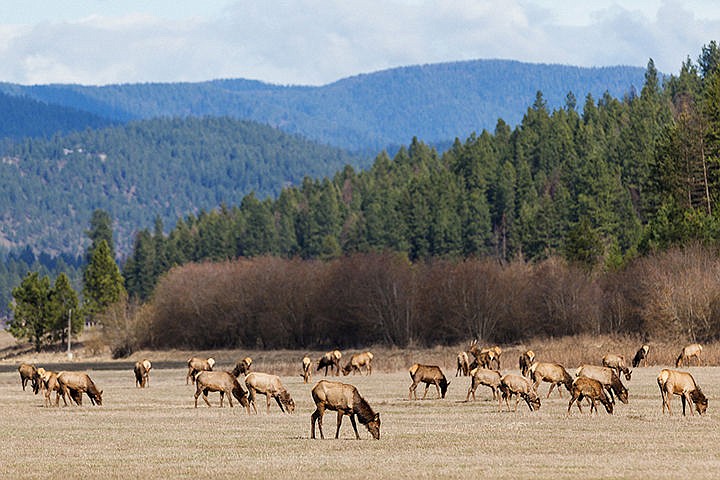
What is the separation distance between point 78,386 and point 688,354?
31380 millimetres

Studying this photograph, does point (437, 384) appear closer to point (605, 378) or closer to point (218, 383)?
point (605, 378)

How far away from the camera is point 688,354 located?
61.3 meters

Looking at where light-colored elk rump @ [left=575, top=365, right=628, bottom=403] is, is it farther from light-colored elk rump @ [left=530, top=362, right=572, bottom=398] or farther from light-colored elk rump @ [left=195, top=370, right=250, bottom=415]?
light-colored elk rump @ [left=195, top=370, right=250, bottom=415]

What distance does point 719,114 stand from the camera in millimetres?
100438

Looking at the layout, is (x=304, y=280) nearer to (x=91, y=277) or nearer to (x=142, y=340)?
(x=142, y=340)

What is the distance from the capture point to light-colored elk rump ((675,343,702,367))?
201 ft

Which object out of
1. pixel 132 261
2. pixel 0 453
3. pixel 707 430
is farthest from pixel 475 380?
pixel 132 261

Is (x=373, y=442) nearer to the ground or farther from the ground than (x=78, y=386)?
nearer to the ground

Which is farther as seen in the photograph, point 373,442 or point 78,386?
point 78,386

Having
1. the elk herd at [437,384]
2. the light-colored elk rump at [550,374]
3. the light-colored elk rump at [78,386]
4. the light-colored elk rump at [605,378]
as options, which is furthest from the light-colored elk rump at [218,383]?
the light-colored elk rump at [605,378]

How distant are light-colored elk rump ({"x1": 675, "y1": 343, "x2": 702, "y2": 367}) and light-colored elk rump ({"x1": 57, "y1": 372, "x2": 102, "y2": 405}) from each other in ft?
98.1

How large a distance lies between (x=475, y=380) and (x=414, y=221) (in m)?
115

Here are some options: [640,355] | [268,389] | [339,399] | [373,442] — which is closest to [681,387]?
[373,442]

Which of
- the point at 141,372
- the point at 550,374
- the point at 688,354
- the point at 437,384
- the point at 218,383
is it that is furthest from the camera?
the point at 688,354
